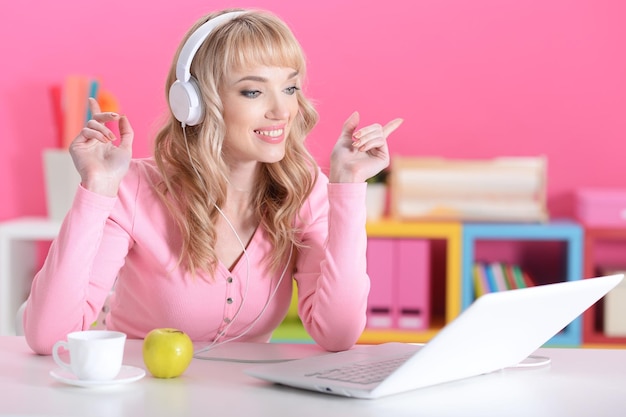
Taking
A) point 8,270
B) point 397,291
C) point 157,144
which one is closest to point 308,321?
point 157,144

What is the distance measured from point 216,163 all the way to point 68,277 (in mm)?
385

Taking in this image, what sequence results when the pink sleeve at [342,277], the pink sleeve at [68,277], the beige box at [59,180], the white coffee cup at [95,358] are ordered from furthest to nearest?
the beige box at [59,180]
the pink sleeve at [342,277]
the pink sleeve at [68,277]
the white coffee cup at [95,358]

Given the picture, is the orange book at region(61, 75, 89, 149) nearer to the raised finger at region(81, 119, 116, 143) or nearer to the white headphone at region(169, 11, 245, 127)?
the white headphone at region(169, 11, 245, 127)

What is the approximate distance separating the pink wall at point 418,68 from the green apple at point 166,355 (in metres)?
2.22

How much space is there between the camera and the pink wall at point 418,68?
368 cm

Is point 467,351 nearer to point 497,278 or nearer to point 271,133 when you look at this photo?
point 271,133

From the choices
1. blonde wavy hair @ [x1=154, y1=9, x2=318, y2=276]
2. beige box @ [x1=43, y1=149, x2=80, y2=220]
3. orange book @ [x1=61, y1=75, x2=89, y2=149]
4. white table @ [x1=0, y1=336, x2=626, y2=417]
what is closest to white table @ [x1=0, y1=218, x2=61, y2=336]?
beige box @ [x1=43, y1=149, x2=80, y2=220]

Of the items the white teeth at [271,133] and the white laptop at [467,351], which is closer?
the white laptop at [467,351]

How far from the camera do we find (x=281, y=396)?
1.36 meters

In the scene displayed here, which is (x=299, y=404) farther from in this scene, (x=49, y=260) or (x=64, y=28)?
(x=64, y=28)

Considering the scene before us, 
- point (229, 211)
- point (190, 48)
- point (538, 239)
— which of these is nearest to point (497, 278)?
point (538, 239)

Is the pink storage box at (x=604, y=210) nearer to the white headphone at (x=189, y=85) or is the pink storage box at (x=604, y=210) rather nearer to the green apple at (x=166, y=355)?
the white headphone at (x=189, y=85)

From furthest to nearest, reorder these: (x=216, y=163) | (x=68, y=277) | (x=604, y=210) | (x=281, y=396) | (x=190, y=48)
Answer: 1. (x=604, y=210)
2. (x=216, y=163)
3. (x=190, y=48)
4. (x=68, y=277)
5. (x=281, y=396)

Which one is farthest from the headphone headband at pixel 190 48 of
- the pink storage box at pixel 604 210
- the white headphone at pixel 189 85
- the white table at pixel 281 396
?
the pink storage box at pixel 604 210
